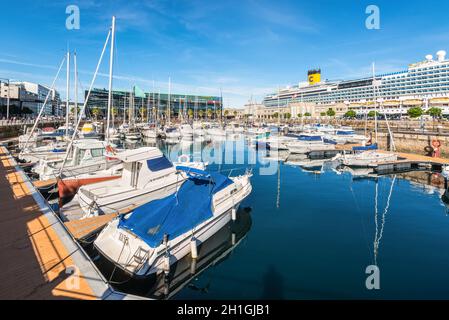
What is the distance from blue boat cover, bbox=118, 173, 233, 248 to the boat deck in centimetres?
247

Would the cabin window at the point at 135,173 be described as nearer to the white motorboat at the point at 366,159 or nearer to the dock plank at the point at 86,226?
the dock plank at the point at 86,226

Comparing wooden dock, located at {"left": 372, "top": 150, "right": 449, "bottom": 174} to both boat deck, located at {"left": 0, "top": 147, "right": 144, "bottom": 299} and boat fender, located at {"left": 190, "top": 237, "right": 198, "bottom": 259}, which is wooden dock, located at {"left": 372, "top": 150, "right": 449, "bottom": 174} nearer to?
boat fender, located at {"left": 190, "top": 237, "right": 198, "bottom": 259}

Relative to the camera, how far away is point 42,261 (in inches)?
375

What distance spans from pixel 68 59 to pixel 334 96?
188 m

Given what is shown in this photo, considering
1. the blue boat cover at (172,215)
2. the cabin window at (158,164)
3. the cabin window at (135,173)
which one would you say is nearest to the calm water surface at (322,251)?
the blue boat cover at (172,215)

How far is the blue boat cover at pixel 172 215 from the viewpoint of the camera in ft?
38.9

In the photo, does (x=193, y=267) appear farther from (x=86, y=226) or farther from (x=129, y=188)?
(x=129, y=188)

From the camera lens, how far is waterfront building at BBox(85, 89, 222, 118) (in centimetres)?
13945

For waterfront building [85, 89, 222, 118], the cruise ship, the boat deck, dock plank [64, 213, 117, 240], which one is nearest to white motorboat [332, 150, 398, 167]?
dock plank [64, 213, 117, 240]

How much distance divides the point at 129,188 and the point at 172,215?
21.0ft

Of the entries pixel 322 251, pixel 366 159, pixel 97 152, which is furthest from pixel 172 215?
pixel 366 159

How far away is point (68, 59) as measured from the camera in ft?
109

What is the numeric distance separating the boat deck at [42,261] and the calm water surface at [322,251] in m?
2.60
